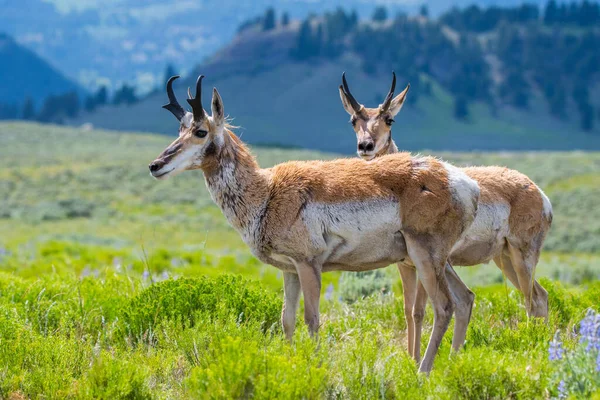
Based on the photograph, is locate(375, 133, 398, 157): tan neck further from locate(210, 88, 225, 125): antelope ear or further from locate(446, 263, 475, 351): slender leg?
locate(210, 88, 225, 125): antelope ear

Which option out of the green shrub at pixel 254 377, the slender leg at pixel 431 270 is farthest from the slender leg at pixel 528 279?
the green shrub at pixel 254 377

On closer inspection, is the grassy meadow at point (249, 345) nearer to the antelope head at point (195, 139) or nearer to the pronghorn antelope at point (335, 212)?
the pronghorn antelope at point (335, 212)

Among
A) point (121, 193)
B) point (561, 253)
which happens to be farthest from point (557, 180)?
point (121, 193)

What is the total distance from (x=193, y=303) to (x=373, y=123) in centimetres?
373

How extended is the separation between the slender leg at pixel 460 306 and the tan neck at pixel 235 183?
2048mm

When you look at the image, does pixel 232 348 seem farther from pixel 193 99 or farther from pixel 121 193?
pixel 121 193

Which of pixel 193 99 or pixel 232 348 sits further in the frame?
pixel 193 99

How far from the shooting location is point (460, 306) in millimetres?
8180

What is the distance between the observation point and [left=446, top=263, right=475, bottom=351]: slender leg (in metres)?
8.07

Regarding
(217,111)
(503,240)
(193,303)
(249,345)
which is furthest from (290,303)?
(503,240)

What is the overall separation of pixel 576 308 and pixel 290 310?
11.7 ft

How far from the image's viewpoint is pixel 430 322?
971cm

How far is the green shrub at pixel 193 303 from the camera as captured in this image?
8.42m

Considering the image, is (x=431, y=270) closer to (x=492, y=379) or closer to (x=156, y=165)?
(x=492, y=379)
